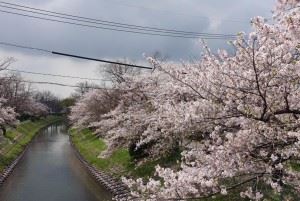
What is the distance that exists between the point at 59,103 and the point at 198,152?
155m

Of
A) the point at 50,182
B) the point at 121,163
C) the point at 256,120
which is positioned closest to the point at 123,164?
the point at 121,163

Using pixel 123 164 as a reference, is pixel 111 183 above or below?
below

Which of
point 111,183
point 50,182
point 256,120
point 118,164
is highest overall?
point 256,120

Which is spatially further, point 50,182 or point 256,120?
point 50,182

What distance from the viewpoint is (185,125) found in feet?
28.8

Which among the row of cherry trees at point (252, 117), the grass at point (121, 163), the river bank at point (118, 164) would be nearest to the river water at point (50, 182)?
the river bank at point (118, 164)

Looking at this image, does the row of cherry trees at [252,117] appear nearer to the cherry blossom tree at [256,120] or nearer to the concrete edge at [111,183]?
the cherry blossom tree at [256,120]

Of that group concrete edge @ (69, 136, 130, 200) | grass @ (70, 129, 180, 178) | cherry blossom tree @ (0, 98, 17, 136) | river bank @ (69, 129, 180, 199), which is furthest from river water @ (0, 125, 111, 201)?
cherry blossom tree @ (0, 98, 17, 136)

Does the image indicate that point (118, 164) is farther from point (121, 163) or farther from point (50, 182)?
point (50, 182)

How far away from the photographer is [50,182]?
3064 centimetres

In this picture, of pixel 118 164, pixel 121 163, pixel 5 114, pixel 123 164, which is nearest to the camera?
pixel 123 164

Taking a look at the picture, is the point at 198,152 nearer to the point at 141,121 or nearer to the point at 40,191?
the point at 141,121

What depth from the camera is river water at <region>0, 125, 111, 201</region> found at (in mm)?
25891

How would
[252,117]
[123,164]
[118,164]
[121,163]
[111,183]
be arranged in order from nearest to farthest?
[252,117], [111,183], [123,164], [121,163], [118,164]
